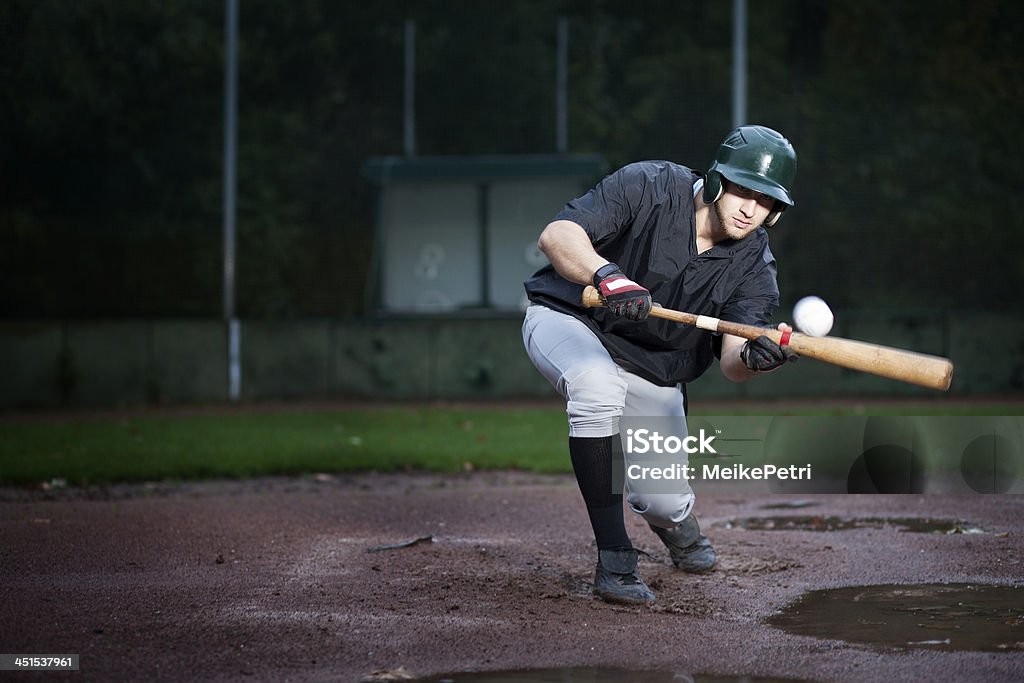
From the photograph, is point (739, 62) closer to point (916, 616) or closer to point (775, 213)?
point (775, 213)

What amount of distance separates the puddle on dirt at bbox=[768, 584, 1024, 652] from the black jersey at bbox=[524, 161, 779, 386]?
1118 millimetres

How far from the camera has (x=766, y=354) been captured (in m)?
4.86

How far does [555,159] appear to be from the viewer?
1425 centimetres

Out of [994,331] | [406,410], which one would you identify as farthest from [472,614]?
[994,331]

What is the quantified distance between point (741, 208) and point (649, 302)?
0.68 m

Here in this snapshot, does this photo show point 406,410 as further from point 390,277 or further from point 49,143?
point 49,143

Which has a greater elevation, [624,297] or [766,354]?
[624,297]

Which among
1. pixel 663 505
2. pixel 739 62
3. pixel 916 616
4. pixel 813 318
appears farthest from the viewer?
pixel 739 62

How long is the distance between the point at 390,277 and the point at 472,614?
10.1 m

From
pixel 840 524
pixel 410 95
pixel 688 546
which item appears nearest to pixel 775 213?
pixel 688 546

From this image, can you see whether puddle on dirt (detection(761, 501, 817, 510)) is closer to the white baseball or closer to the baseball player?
the baseball player

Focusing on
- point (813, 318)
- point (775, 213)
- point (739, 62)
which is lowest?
point (813, 318)

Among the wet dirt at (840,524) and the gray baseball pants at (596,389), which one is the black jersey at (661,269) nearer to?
the gray baseball pants at (596,389)

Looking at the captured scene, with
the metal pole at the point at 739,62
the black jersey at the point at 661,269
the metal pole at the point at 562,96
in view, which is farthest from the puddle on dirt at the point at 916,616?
the metal pole at the point at 562,96
